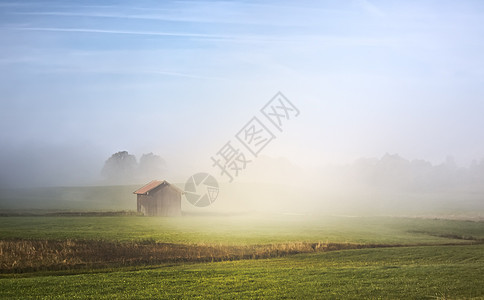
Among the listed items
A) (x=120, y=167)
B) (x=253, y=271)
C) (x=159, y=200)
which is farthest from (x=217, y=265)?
(x=120, y=167)

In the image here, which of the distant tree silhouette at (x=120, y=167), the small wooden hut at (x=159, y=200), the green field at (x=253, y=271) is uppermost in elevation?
the distant tree silhouette at (x=120, y=167)

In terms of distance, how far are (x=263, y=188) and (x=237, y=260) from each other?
113124 mm

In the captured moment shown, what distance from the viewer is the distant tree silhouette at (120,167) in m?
179

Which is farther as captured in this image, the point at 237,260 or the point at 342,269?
the point at 237,260

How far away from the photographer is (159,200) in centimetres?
8419

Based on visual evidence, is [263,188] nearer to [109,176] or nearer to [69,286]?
[109,176]

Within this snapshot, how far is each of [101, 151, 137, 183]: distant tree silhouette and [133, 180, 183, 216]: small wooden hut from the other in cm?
9603

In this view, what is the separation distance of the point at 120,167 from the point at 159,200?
333 ft

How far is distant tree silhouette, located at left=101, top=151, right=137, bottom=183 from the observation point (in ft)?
586

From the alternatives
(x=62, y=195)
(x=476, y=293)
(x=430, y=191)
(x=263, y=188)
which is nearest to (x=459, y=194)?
(x=430, y=191)

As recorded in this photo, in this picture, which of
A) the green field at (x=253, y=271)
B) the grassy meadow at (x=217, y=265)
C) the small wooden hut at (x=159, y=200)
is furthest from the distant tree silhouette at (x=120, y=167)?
the green field at (x=253, y=271)

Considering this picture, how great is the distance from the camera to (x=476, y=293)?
79.4ft

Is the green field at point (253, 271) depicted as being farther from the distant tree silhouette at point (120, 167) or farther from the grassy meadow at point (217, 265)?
the distant tree silhouette at point (120, 167)

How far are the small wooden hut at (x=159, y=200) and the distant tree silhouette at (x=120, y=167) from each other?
9603cm
